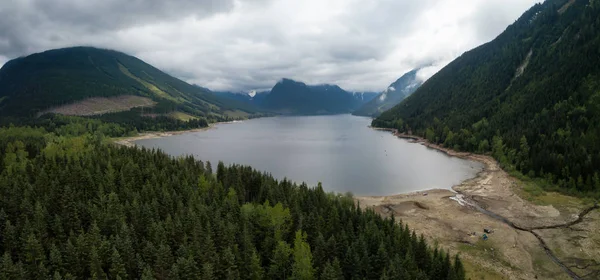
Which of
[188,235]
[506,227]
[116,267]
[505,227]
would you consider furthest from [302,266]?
[506,227]

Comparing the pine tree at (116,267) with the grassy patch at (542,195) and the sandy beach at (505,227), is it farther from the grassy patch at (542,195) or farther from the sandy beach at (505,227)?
the grassy patch at (542,195)

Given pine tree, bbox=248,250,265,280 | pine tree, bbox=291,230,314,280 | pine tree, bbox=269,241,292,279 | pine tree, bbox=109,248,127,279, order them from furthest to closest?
pine tree, bbox=269,241,292,279, pine tree, bbox=248,250,265,280, pine tree, bbox=291,230,314,280, pine tree, bbox=109,248,127,279

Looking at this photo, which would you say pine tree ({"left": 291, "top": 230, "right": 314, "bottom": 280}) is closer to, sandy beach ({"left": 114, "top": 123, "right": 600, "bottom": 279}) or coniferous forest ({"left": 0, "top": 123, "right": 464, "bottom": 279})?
coniferous forest ({"left": 0, "top": 123, "right": 464, "bottom": 279})

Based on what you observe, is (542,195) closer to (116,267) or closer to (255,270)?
(255,270)

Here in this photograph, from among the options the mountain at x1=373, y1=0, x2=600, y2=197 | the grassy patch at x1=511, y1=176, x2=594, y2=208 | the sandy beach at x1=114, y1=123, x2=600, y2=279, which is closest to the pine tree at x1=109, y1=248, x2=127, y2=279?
the sandy beach at x1=114, y1=123, x2=600, y2=279

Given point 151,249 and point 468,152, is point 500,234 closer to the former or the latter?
point 151,249

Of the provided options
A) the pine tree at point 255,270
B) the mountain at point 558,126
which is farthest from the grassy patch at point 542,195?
the pine tree at point 255,270

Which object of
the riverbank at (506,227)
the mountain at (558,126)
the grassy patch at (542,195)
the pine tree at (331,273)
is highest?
the mountain at (558,126)
